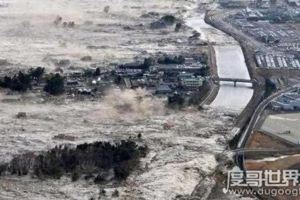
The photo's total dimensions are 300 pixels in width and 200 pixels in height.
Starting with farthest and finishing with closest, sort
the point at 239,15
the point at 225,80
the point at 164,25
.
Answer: the point at 239,15 → the point at 164,25 → the point at 225,80

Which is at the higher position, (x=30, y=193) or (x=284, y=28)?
(x=30, y=193)

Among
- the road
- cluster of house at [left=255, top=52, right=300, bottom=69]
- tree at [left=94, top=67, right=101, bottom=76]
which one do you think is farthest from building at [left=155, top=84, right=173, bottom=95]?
cluster of house at [left=255, top=52, right=300, bottom=69]

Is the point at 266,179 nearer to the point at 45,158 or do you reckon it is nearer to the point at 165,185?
the point at 165,185

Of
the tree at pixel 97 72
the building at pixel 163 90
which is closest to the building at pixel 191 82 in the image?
the building at pixel 163 90

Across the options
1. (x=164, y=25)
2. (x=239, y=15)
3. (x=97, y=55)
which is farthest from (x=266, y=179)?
(x=239, y=15)

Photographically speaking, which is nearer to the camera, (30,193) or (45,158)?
(30,193)

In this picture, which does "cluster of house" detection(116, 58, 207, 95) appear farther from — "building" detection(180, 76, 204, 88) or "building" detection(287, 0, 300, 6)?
"building" detection(287, 0, 300, 6)

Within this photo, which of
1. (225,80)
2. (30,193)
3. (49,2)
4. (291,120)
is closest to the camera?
(30,193)
